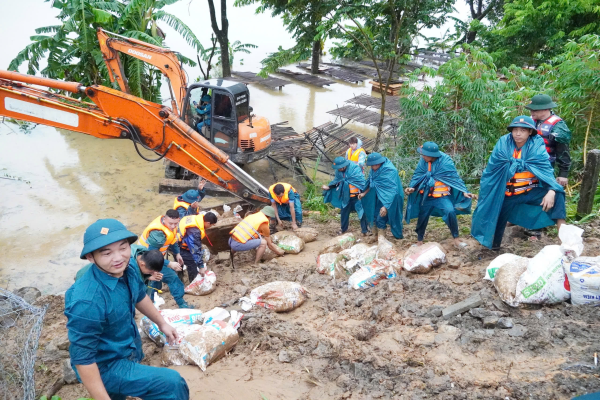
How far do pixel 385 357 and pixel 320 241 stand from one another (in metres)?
3.65

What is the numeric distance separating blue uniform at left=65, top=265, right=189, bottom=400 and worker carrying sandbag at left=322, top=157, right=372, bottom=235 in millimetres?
4232

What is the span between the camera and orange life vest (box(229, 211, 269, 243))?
610cm

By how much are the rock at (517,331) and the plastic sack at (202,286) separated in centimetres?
343

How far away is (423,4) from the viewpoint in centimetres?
894

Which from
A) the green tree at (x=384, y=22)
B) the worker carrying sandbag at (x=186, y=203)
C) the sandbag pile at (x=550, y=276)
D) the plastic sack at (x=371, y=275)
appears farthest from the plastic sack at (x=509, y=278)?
the green tree at (x=384, y=22)

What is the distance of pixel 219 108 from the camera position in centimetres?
880

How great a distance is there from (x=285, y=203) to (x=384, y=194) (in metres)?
1.80

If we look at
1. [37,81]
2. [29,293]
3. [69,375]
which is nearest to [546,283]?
[69,375]

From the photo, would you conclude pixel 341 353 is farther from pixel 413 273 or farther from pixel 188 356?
pixel 413 273

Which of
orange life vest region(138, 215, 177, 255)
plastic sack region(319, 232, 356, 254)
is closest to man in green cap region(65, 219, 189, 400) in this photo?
orange life vest region(138, 215, 177, 255)

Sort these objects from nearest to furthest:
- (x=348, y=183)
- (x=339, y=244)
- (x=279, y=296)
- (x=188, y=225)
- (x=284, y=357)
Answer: (x=284, y=357), (x=279, y=296), (x=188, y=225), (x=339, y=244), (x=348, y=183)

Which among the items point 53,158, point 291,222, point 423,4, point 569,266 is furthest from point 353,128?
point 569,266

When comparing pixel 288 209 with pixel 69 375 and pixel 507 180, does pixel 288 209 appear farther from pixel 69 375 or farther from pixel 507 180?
pixel 69 375

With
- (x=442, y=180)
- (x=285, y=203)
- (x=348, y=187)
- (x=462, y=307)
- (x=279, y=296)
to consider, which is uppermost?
(x=442, y=180)
